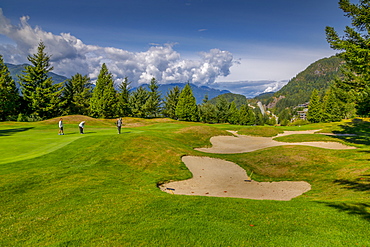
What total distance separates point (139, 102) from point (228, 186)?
70.7 metres

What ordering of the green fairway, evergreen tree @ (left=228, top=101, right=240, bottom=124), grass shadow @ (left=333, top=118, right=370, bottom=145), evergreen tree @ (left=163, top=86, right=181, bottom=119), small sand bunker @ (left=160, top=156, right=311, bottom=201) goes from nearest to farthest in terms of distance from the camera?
the green fairway → small sand bunker @ (left=160, top=156, right=311, bottom=201) → grass shadow @ (left=333, top=118, right=370, bottom=145) → evergreen tree @ (left=163, top=86, right=181, bottom=119) → evergreen tree @ (left=228, top=101, right=240, bottom=124)

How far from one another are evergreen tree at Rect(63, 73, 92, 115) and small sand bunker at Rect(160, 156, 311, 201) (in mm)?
60047

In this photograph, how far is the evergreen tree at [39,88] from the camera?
52938 mm

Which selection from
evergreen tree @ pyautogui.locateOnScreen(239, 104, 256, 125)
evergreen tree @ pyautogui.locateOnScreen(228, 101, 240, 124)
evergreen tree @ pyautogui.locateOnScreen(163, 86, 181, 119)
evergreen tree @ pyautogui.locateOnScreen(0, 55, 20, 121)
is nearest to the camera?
evergreen tree @ pyautogui.locateOnScreen(0, 55, 20, 121)

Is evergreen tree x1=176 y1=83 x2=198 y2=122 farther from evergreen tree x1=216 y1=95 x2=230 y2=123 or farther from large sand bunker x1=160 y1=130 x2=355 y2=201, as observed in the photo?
large sand bunker x1=160 y1=130 x2=355 y2=201

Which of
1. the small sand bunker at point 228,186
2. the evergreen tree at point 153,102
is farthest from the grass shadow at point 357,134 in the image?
the evergreen tree at point 153,102

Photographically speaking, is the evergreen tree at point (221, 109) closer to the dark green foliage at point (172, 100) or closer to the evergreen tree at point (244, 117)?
the evergreen tree at point (244, 117)

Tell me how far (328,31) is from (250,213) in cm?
2481

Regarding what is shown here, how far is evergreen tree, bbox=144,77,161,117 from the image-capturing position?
254 feet

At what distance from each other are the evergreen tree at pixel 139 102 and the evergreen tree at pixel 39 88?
28427mm

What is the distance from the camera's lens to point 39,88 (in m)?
53.4

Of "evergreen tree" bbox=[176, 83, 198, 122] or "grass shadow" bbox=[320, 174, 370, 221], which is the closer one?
"grass shadow" bbox=[320, 174, 370, 221]

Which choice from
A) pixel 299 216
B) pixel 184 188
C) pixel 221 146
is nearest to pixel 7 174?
pixel 184 188

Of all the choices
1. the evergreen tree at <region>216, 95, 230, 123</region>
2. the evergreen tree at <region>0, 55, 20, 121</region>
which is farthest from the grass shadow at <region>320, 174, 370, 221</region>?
the evergreen tree at <region>216, 95, 230, 123</region>
